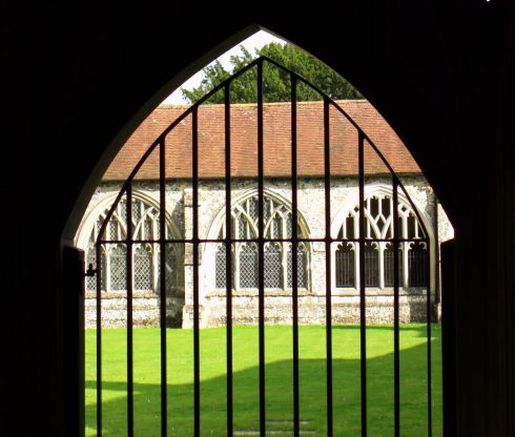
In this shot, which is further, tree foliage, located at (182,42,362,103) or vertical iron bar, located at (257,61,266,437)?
tree foliage, located at (182,42,362,103)

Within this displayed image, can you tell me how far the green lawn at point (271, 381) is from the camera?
1177cm

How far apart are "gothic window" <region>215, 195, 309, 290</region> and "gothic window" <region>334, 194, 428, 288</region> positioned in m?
0.89

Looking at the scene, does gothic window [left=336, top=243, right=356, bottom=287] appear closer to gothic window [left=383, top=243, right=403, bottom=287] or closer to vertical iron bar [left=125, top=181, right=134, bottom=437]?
gothic window [left=383, top=243, right=403, bottom=287]

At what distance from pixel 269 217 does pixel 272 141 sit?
89.4 inches

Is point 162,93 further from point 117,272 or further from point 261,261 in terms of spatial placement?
Answer: point 117,272

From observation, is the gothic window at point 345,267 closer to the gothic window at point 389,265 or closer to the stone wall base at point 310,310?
the stone wall base at point 310,310

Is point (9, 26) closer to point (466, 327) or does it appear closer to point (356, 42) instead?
point (356, 42)

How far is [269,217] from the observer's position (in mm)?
23500

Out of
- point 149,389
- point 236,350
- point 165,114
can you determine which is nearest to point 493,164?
point 149,389

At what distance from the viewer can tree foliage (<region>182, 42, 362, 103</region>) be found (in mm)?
32031

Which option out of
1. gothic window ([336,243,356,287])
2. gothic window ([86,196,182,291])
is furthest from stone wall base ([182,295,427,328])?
gothic window ([86,196,182,291])

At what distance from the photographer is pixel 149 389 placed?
15.6 metres

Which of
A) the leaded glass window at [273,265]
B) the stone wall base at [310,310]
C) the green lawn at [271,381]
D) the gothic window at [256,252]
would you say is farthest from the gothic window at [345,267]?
the leaded glass window at [273,265]

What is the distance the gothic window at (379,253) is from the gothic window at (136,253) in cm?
405
